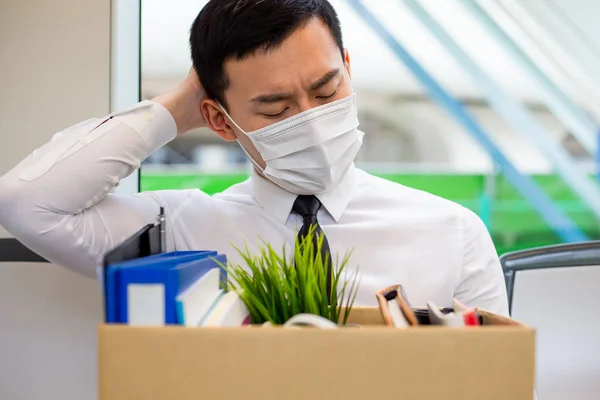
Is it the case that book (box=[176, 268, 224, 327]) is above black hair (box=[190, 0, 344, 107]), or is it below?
below

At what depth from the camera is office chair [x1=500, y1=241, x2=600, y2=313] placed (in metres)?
1.46

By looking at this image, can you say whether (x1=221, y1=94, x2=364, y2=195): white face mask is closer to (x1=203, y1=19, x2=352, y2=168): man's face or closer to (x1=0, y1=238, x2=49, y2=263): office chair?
(x1=203, y1=19, x2=352, y2=168): man's face

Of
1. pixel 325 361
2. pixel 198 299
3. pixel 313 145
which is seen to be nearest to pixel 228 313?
pixel 198 299

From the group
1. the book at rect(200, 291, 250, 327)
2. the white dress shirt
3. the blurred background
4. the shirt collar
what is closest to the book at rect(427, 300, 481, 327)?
the book at rect(200, 291, 250, 327)

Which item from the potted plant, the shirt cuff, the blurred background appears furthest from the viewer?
the blurred background

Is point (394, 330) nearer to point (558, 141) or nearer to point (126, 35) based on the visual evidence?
point (126, 35)

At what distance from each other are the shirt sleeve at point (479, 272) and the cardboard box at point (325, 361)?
2.57 feet

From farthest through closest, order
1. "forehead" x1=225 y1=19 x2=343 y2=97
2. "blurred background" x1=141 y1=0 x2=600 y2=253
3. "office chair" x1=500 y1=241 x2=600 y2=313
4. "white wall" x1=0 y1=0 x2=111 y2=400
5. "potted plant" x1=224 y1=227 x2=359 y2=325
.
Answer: "blurred background" x1=141 y1=0 x2=600 y2=253
"white wall" x1=0 y1=0 x2=111 y2=400
"office chair" x1=500 y1=241 x2=600 y2=313
"forehead" x1=225 y1=19 x2=343 y2=97
"potted plant" x1=224 y1=227 x2=359 y2=325

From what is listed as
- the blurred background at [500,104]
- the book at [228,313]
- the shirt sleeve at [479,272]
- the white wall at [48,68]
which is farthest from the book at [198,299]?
the blurred background at [500,104]

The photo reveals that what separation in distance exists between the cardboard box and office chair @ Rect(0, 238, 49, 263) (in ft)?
3.91

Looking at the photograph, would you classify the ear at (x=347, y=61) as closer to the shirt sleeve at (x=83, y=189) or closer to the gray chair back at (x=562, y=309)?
the shirt sleeve at (x=83, y=189)

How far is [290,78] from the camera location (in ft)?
3.88

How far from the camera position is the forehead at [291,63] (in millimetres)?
1186

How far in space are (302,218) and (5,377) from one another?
3.23 feet
